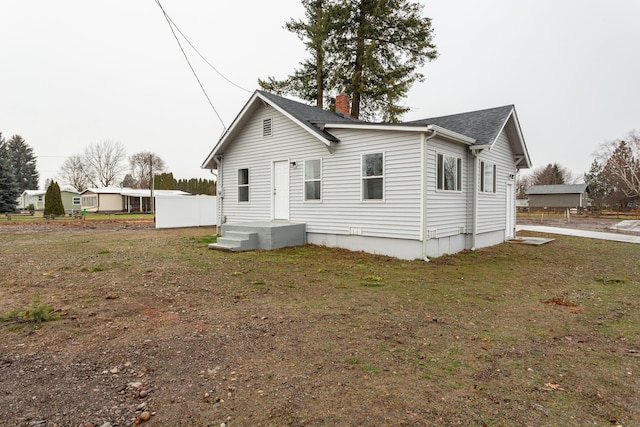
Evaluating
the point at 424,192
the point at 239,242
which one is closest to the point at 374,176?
the point at 424,192

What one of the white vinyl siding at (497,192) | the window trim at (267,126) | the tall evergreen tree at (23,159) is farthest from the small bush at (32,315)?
the tall evergreen tree at (23,159)

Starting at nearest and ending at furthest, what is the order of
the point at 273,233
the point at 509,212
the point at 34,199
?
the point at 273,233
the point at 509,212
the point at 34,199

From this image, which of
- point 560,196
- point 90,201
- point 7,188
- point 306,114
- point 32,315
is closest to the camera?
point 32,315

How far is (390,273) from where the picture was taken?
718 cm

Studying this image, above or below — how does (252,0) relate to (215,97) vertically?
above

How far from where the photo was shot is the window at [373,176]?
928 cm

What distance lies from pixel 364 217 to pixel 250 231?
337 centimetres

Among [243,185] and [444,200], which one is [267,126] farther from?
[444,200]

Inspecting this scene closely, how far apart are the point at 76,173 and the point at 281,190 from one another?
57.8m

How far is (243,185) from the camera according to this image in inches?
500

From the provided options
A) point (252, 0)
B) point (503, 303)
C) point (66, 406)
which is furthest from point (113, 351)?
point (252, 0)

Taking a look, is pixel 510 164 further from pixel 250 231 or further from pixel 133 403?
pixel 133 403

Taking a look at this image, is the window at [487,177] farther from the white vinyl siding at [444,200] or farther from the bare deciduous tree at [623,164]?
the bare deciduous tree at [623,164]

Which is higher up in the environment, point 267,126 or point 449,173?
point 267,126
